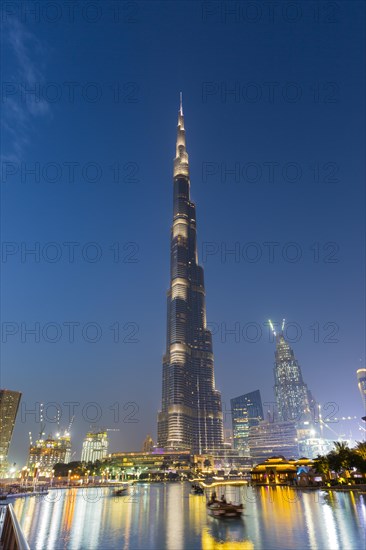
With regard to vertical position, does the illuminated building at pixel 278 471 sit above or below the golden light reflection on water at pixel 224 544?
above

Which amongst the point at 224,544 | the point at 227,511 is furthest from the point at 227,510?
the point at 224,544

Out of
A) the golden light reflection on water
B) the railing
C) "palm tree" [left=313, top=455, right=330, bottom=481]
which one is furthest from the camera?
"palm tree" [left=313, top=455, right=330, bottom=481]

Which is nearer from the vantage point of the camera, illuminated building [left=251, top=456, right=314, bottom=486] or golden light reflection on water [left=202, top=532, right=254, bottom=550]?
golden light reflection on water [left=202, top=532, right=254, bottom=550]

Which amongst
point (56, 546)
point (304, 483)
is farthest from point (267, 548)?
point (304, 483)

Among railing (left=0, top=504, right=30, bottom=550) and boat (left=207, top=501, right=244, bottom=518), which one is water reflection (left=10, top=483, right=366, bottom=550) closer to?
boat (left=207, top=501, right=244, bottom=518)

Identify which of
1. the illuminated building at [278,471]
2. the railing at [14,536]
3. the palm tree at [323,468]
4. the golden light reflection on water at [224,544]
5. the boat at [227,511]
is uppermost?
the illuminated building at [278,471]

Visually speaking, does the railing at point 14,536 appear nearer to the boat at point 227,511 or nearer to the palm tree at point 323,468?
the boat at point 227,511

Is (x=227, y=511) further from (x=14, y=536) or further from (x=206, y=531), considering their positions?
(x=14, y=536)

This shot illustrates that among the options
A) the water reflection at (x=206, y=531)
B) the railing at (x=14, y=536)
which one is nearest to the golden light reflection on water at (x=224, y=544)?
the water reflection at (x=206, y=531)

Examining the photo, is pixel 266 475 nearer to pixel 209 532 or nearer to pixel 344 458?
pixel 344 458

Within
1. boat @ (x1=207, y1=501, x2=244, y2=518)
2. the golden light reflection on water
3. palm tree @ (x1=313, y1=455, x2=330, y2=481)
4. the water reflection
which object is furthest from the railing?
palm tree @ (x1=313, y1=455, x2=330, y2=481)

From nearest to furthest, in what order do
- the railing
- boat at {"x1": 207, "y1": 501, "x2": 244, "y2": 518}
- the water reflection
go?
the railing, the water reflection, boat at {"x1": 207, "y1": 501, "x2": 244, "y2": 518}

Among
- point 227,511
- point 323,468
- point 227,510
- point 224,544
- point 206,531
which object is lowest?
point 224,544

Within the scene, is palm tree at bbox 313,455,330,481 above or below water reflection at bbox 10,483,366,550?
above
